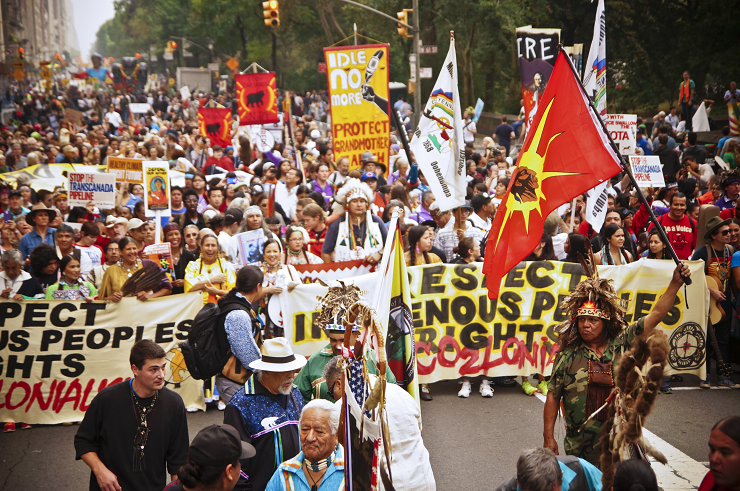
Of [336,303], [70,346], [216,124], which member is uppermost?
[216,124]

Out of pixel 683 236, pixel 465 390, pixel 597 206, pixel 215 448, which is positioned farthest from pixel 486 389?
pixel 215 448

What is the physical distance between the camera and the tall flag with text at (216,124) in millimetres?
18281

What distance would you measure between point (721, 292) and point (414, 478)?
5661mm

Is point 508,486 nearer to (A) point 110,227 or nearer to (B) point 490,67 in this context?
(A) point 110,227

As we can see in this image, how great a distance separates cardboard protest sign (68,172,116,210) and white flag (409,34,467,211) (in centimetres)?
458

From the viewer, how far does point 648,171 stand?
1233cm

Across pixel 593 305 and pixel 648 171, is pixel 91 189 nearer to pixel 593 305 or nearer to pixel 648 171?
pixel 593 305

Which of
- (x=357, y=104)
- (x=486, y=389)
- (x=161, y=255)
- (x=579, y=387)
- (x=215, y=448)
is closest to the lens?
(x=215, y=448)

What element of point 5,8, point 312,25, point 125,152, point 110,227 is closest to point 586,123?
point 110,227

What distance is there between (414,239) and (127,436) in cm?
461

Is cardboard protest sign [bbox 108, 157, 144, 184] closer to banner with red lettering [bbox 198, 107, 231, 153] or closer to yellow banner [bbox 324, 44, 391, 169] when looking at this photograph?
yellow banner [bbox 324, 44, 391, 169]

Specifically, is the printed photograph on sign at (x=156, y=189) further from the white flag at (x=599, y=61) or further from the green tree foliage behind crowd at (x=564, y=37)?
the green tree foliage behind crowd at (x=564, y=37)

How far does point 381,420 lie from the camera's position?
10.9ft

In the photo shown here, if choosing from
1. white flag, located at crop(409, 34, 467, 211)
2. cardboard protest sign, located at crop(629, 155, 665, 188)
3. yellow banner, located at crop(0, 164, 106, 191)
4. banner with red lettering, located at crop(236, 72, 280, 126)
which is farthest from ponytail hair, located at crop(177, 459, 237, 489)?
banner with red lettering, located at crop(236, 72, 280, 126)
